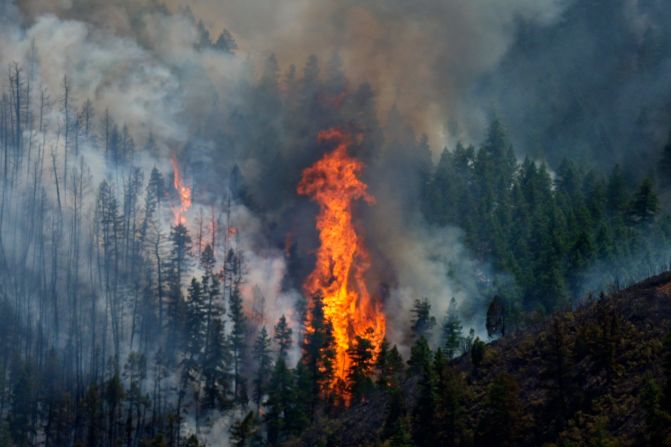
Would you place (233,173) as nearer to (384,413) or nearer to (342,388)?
(342,388)

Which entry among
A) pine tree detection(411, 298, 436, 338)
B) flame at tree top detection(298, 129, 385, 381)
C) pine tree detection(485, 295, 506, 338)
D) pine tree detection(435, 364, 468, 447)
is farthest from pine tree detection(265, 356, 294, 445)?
pine tree detection(435, 364, 468, 447)

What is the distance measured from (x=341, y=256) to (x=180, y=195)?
3132 centimetres

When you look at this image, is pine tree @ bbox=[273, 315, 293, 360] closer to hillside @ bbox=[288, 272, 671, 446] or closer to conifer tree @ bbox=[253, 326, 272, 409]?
conifer tree @ bbox=[253, 326, 272, 409]

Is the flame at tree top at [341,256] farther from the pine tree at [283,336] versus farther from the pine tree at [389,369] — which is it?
the pine tree at [389,369]

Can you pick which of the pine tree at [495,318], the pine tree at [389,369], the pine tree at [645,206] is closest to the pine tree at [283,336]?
the pine tree at [389,369]

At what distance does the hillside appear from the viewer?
70375 millimetres

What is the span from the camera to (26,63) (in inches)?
6334

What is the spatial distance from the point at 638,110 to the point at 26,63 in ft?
381

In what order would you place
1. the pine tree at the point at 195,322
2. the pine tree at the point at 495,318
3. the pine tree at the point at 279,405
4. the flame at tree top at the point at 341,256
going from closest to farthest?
the pine tree at the point at 495,318
the pine tree at the point at 279,405
the pine tree at the point at 195,322
the flame at tree top at the point at 341,256

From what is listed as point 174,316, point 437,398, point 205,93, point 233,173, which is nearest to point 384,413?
point 437,398

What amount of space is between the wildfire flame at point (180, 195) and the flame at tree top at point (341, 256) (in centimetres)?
1954

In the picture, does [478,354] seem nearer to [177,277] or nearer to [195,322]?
[195,322]

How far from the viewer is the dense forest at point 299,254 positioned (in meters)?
88.5

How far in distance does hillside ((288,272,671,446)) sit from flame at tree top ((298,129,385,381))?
36.4m
